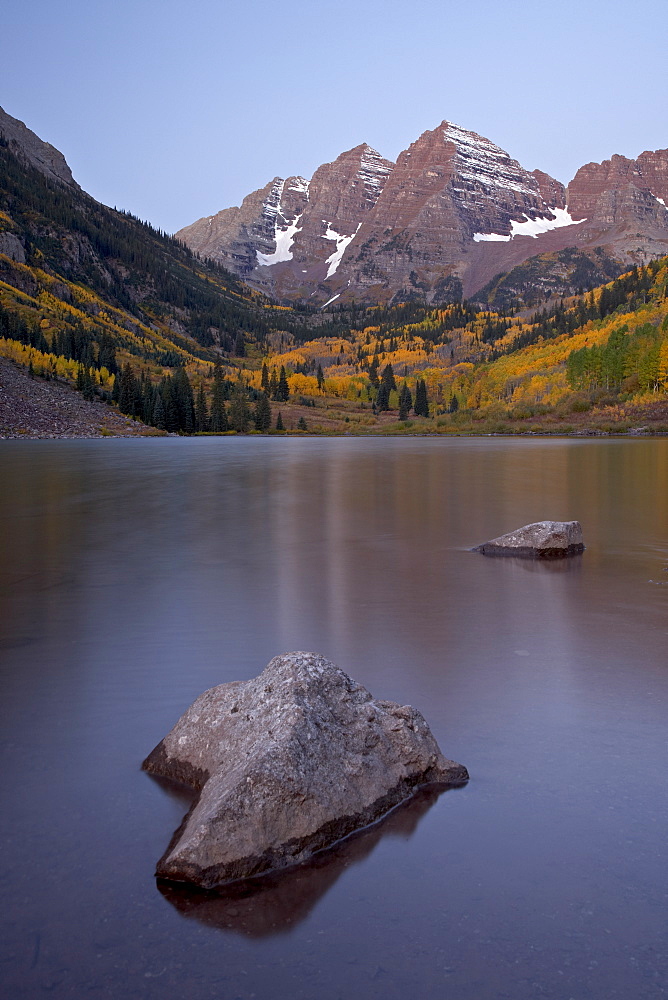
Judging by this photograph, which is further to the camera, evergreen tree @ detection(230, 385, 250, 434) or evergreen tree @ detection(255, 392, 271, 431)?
evergreen tree @ detection(255, 392, 271, 431)

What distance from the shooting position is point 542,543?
57.7ft

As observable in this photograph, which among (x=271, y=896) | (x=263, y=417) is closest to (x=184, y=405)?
(x=263, y=417)

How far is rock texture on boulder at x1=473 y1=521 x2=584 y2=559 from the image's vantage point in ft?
57.7

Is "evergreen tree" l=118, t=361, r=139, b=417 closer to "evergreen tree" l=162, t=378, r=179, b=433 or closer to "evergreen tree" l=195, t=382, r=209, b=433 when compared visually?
"evergreen tree" l=162, t=378, r=179, b=433

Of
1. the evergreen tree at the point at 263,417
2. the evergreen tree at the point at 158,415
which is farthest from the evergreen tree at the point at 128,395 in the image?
the evergreen tree at the point at 263,417

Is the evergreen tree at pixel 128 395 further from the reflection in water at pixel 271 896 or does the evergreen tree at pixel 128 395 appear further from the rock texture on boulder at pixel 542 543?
the reflection in water at pixel 271 896

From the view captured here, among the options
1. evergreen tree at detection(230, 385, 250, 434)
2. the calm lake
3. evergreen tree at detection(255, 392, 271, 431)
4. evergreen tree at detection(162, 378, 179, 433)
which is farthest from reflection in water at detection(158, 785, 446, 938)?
evergreen tree at detection(255, 392, 271, 431)

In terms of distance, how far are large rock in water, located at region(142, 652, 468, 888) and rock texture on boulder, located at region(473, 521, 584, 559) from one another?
11683 mm

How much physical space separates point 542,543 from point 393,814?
41.5ft

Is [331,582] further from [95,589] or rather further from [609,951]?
[609,951]

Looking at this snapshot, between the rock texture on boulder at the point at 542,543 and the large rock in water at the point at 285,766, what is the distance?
11683 millimetres

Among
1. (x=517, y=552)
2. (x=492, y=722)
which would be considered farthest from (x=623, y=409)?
(x=492, y=722)

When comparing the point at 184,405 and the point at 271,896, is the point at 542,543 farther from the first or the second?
the point at 184,405

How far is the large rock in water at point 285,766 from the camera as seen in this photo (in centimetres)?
513
